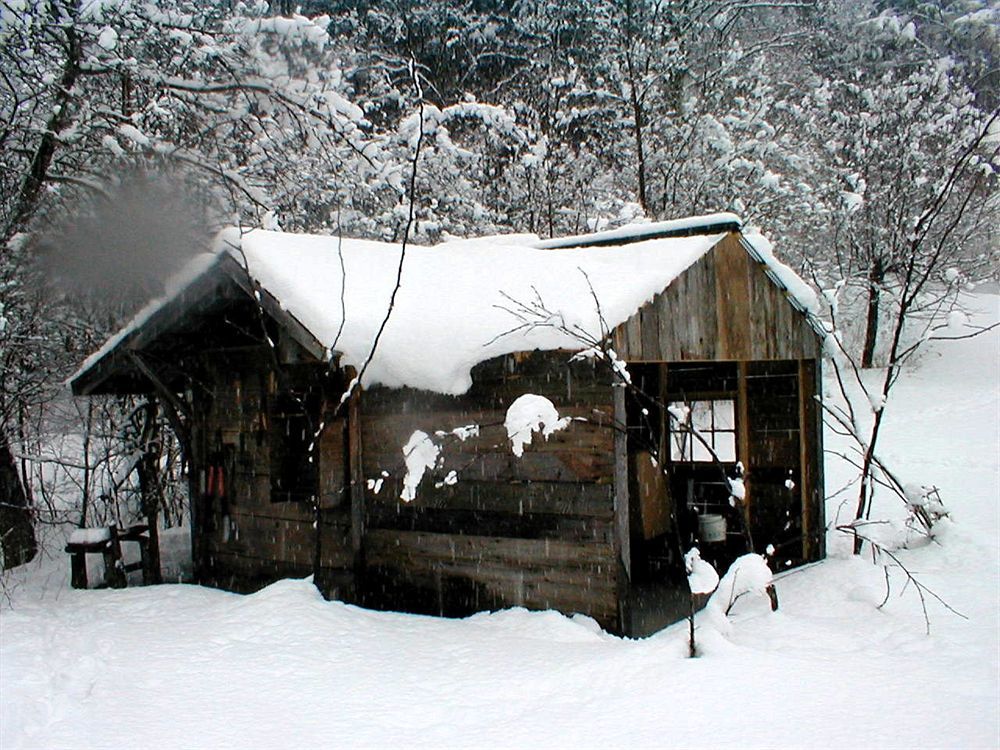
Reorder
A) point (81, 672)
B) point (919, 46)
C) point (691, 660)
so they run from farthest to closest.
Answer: point (919, 46), point (81, 672), point (691, 660)

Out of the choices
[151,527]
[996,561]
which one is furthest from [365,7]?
[996,561]

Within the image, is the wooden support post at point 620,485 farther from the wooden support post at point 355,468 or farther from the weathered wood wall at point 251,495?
the weathered wood wall at point 251,495

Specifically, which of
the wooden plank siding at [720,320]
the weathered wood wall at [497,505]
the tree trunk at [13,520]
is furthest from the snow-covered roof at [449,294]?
the tree trunk at [13,520]

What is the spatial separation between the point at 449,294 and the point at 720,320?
2.65m

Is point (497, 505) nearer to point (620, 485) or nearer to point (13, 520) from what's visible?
point (620, 485)

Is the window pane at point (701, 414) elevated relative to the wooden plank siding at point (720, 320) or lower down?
lower down

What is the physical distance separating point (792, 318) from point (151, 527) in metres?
7.85

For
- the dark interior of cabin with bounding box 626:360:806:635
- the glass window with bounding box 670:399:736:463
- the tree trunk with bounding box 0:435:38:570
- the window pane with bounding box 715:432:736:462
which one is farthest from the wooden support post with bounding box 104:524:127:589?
the window pane with bounding box 715:432:736:462

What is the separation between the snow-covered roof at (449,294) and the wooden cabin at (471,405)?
0.03 m

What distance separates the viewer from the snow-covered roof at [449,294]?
22.4ft

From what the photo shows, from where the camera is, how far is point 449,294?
328 inches

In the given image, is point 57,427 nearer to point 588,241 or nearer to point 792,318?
point 588,241

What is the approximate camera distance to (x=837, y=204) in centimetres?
2283

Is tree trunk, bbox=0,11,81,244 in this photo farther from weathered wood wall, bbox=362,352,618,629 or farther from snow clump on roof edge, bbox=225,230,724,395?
weathered wood wall, bbox=362,352,618,629
